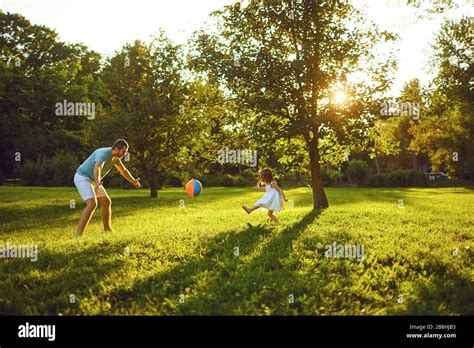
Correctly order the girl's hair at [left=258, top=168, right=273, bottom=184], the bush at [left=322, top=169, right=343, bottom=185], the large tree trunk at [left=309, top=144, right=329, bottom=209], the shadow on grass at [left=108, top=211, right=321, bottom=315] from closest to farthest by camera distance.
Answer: the shadow on grass at [left=108, top=211, right=321, bottom=315] < the girl's hair at [left=258, top=168, right=273, bottom=184] < the large tree trunk at [left=309, top=144, right=329, bottom=209] < the bush at [left=322, top=169, right=343, bottom=185]

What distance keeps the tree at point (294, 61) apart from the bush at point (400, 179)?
1251 inches

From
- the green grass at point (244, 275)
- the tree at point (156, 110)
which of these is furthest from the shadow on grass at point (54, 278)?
the tree at point (156, 110)

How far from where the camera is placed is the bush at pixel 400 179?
45.2 metres

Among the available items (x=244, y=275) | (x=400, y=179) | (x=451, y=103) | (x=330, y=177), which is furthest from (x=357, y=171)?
(x=244, y=275)

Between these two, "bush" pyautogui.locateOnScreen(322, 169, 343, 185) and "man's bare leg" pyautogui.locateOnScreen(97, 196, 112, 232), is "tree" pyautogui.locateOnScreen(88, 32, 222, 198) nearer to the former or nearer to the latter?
"man's bare leg" pyautogui.locateOnScreen(97, 196, 112, 232)

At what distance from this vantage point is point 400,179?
149 feet

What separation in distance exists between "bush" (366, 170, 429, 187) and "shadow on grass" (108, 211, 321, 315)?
4014 cm

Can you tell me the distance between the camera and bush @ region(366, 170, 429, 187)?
1779 inches

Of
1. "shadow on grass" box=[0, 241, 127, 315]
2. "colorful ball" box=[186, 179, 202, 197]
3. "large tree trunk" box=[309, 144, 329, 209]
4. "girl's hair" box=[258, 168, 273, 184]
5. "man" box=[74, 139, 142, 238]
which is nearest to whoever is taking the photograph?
"shadow on grass" box=[0, 241, 127, 315]

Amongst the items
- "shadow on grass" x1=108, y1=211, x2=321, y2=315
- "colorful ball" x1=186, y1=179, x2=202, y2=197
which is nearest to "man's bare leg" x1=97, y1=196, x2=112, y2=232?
"shadow on grass" x1=108, y1=211, x2=321, y2=315

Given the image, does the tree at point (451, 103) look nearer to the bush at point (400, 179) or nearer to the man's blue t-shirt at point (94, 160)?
the bush at point (400, 179)
